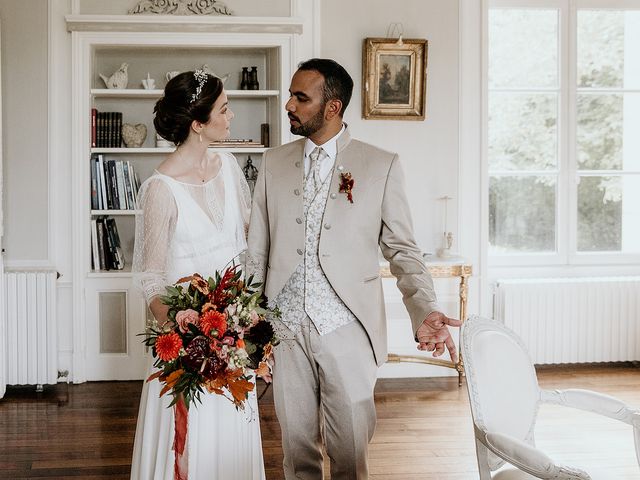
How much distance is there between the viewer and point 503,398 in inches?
97.4

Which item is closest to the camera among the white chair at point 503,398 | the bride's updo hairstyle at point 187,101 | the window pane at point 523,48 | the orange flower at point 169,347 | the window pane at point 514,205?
the orange flower at point 169,347

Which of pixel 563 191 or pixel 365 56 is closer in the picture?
pixel 365 56

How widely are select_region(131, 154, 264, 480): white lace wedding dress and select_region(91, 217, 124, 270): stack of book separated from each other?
108 inches

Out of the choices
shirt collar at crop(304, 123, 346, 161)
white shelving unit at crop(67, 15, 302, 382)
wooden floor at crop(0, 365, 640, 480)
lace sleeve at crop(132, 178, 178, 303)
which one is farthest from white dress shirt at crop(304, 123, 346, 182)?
white shelving unit at crop(67, 15, 302, 382)

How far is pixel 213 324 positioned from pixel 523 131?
4.19 metres

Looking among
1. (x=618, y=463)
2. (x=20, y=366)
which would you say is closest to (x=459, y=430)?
(x=618, y=463)

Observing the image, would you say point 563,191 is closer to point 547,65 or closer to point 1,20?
point 547,65

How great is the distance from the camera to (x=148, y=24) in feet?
16.8

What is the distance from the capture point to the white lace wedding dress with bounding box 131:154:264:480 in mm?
2592

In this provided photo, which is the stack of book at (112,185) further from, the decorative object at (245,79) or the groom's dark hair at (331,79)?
the groom's dark hair at (331,79)

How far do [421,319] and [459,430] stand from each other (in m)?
2.02

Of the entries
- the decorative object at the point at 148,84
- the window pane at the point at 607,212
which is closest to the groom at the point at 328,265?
the decorative object at the point at 148,84

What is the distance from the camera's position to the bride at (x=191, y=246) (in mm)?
2594

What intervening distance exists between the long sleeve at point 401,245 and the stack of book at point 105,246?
10.3 feet
